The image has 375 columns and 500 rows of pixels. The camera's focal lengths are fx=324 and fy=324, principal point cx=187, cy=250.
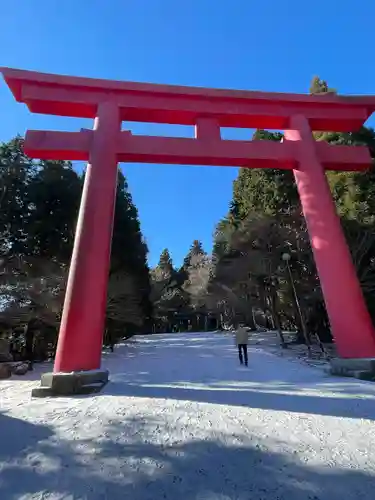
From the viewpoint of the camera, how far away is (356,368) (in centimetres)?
584

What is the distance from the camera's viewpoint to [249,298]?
17.5 meters

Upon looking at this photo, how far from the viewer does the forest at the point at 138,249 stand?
10.4 meters

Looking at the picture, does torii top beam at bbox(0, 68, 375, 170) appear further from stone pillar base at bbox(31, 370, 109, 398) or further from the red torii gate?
stone pillar base at bbox(31, 370, 109, 398)

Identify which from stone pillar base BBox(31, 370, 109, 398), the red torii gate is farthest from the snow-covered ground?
the red torii gate

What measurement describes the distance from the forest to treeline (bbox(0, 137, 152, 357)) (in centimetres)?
3

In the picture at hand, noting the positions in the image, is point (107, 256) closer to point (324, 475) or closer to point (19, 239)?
point (324, 475)

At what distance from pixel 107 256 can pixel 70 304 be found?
1.09 metres

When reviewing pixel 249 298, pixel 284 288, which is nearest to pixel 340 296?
pixel 284 288

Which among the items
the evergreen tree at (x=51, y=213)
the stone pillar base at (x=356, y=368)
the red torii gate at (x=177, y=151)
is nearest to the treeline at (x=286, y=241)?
the red torii gate at (x=177, y=151)

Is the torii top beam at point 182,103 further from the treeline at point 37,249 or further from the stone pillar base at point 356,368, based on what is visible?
the stone pillar base at point 356,368

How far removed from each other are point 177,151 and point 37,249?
22.5ft

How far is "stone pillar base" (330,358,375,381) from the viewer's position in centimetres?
564

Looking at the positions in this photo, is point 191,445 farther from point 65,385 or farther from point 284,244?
point 284,244

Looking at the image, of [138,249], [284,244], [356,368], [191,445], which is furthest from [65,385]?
[284,244]
